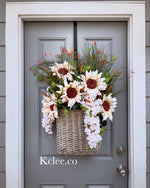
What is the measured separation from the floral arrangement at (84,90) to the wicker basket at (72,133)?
0.13ft

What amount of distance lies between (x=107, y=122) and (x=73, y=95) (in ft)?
1.46

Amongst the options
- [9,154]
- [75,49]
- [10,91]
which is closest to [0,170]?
[9,154]

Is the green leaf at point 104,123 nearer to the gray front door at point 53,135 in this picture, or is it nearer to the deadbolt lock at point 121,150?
the gray front door at point 53,135

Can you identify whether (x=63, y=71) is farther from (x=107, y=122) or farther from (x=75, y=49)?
(x=107, y=122)

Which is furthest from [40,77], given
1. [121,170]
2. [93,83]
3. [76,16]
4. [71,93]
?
[121,170]

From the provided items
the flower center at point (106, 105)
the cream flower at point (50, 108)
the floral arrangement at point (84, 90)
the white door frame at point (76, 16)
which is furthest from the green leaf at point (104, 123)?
the cream flower at point (50, 108)

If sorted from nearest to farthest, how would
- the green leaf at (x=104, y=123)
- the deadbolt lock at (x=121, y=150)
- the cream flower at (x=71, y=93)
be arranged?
the cream flower at (x=71, y=93) → the green leaf at (x=104, y=123) → the deadbolt lock at (x=121, y=150)

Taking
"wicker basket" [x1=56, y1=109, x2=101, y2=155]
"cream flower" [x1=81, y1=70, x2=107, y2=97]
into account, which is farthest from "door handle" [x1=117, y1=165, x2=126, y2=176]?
"cream flower" [x1=81, y1=70, x2=107, y2=97]

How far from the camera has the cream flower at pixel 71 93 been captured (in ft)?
4.72

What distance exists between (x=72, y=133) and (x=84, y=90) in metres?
0.32

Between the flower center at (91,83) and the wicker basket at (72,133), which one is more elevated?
the flower center at (91,83)

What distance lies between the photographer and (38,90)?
1.71 m

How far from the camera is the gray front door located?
5.57 feet

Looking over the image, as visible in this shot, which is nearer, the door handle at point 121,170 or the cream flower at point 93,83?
the cream flower at point 93,83
